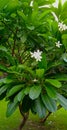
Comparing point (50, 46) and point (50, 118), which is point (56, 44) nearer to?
point (50, 46)

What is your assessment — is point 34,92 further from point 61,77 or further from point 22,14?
point 22,14

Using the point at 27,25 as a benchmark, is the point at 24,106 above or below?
below

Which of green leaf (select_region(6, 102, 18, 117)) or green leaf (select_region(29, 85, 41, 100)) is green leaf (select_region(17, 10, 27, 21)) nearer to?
green leaf (select_region(29, 85, 41, 100))

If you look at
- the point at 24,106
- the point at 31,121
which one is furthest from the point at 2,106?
the point at 24,106

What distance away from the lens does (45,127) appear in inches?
138

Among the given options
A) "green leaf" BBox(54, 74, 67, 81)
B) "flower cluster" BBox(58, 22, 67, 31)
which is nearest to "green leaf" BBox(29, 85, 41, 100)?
"green leaf" BBox(54, 74, 67, 81)

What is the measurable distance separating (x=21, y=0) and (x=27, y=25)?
9.6 inches

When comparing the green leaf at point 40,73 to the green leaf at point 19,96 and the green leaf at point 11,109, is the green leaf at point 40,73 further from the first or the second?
the green leaf at point 11,109

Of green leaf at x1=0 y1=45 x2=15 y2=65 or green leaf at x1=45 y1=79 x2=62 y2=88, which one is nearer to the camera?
green leaf at x1=45 y1=79 x2=62 y2=88

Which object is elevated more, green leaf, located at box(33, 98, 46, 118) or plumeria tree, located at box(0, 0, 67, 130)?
plumeria tree, located at box(0, 0, 67, 130)

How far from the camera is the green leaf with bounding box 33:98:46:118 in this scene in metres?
2.45

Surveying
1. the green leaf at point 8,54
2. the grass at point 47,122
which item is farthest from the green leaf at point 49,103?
the grass at point 47,122

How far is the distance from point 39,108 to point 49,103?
0.09 metres

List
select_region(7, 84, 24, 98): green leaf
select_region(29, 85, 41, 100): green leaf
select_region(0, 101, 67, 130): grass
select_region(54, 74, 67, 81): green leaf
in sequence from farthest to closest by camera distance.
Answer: select_region(0, 101, 67, 130): grass, select_region(54, 74, 67, 81): green leaf, select_region(7, 84, 24, 98): green leaf, select_region(29, 85, 41, 100): green leaf
